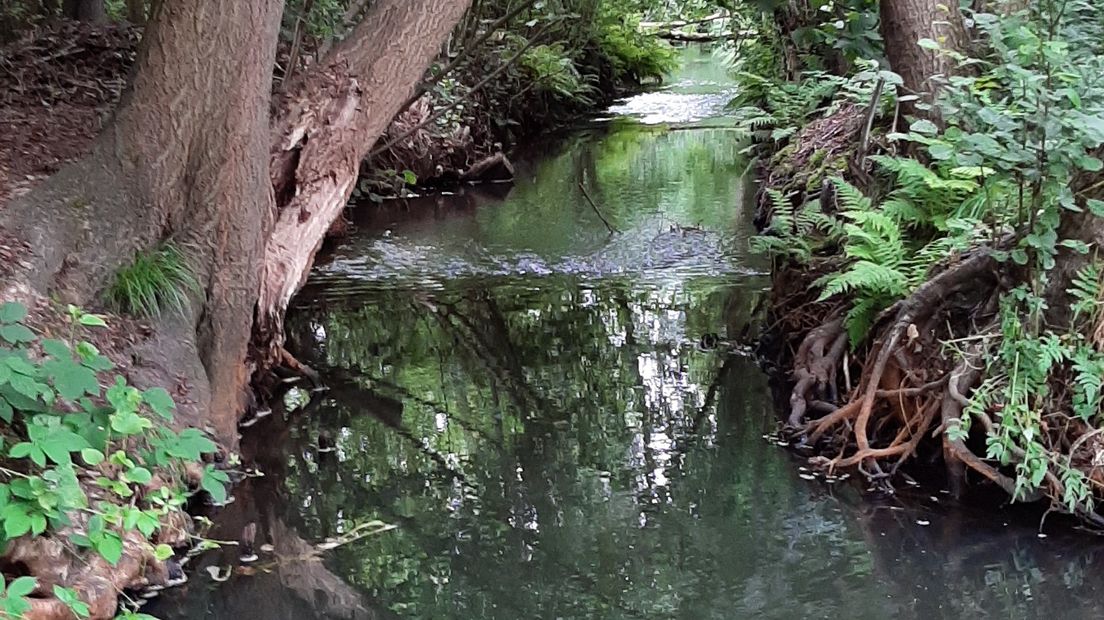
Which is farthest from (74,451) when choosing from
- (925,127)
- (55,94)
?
(55,94)

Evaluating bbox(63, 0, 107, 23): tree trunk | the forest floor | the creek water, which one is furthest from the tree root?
bbox(63, 0, 107, 23): tree trunk

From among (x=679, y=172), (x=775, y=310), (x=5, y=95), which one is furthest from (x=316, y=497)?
(x=679, y=172)

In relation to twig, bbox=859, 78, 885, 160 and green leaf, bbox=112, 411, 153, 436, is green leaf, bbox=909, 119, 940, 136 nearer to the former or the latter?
twig, bbox=859, 78, 885, 160

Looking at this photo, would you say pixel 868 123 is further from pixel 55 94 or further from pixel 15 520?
pixel 55 94

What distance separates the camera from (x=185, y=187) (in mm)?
5094

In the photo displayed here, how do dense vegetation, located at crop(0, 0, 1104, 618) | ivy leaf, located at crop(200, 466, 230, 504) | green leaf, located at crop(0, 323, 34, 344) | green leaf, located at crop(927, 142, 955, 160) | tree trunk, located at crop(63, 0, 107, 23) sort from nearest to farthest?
green leaf, located at crop(0, 323, 34, 344)
dense vegetation, located at crop(0, 0, 1104, 618)
ivy leaf, located at crop(200, 466, 230, 504)
green leaf, located at crop(927, 142, 955, 160)
tree trunk, located at crop(63, 0, 107, 23)

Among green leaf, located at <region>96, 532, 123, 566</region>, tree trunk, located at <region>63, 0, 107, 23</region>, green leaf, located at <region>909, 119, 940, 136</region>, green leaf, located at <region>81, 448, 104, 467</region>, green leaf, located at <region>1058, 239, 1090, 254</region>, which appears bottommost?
green leaf, located at <region>96, 532, 123, 566</region>

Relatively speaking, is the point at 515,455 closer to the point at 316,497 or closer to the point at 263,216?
the point at 316,497

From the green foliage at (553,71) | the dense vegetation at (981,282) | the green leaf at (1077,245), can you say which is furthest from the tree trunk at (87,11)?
the green leaf at (1077,245)

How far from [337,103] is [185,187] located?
1503mm

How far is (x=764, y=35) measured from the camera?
14328 millimetres

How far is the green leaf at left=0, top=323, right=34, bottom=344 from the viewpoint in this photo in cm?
366

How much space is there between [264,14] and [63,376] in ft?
7.10

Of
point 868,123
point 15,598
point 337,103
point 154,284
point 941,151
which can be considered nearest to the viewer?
point 15,598
